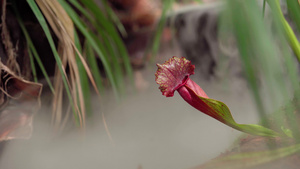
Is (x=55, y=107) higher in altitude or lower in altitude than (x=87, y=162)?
higher

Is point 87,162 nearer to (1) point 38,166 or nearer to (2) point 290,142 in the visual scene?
(1) point 38,166

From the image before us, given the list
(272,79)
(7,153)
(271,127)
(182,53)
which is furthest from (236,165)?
(182,53)

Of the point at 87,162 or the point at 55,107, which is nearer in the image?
the point at 87,162

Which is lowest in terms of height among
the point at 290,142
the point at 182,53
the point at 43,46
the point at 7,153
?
the point at 290,142

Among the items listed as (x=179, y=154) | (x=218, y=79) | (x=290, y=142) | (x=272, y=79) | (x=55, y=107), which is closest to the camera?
(x=272, y=79)

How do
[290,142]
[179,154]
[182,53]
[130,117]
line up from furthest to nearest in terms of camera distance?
[182,53] → [130,117] → [179,154] → [290,142]

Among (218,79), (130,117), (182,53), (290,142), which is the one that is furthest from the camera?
(182,53)

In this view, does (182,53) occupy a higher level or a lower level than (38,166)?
higher

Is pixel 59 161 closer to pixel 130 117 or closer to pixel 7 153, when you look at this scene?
pixel 7 153

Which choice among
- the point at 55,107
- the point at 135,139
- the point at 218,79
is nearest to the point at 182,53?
the point at 218,79
